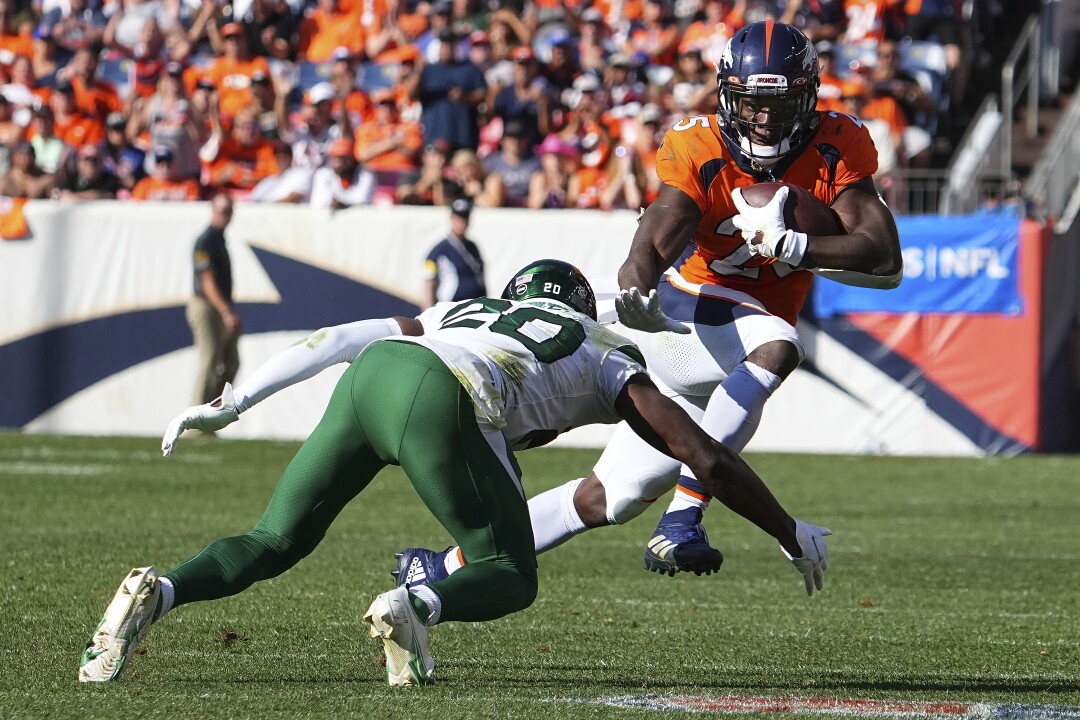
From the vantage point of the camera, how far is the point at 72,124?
1530 cm

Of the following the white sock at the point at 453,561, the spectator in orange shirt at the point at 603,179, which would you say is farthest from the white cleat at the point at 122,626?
the spectator in orange shirt at the point at 603,179

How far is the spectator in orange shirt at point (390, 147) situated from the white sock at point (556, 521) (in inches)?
349

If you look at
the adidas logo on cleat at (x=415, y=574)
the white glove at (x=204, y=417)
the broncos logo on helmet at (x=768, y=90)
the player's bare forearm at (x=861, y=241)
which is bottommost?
the adidas logo on cleat at (x=415, y=574)

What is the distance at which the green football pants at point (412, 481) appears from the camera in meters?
4.28

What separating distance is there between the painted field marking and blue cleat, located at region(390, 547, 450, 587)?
0.73m

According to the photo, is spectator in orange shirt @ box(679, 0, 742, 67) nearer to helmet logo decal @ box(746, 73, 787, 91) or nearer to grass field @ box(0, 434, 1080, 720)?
grass field @ box(0, 434, 1080, 720)

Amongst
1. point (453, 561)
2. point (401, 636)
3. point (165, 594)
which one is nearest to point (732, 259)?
point (453, 561)

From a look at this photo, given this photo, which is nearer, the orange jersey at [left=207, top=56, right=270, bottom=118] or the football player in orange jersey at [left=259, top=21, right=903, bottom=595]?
the football player in orange jersey at [left=259, top=21, right=903, bottom=595]

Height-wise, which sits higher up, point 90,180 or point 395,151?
point 395,151

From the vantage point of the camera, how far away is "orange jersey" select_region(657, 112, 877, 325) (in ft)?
18.3

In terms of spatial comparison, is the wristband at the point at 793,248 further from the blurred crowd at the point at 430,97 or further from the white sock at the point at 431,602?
the blurred crowd at the point at 430,97

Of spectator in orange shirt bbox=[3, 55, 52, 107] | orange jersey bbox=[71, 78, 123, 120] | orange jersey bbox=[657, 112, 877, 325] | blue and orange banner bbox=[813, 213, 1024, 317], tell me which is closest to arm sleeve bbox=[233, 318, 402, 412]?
orange jersey bbox=[657, 112, 877, 325]

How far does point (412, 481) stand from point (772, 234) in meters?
1.42

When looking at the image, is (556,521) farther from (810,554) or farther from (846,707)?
(846,707)
